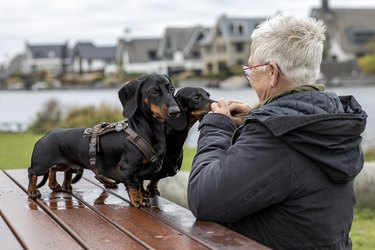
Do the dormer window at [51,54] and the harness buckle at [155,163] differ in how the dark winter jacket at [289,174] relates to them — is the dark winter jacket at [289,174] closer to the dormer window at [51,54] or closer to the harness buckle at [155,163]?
the harness buckle at [155,163]

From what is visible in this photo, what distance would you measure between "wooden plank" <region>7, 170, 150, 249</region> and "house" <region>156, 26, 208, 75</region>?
60.9m

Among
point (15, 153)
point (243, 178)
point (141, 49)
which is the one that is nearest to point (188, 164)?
point (15, 153)

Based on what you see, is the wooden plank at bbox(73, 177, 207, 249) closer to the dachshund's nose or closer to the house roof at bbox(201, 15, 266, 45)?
the dachshund's nose

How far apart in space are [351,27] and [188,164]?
5681cm

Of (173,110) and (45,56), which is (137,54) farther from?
(173,110)

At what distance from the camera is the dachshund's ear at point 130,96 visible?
3.19m

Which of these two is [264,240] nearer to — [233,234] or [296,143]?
[233,234]

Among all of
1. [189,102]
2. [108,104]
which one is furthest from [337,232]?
[108,104]

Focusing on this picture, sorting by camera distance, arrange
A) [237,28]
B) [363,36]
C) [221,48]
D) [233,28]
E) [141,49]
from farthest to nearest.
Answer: [141,49] → [363,36] → [221,48] → [233,28] → [237,28]

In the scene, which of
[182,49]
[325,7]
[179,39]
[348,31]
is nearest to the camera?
[325,7]

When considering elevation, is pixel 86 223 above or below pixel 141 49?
above

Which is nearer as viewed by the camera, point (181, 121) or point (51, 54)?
point (181, 121)

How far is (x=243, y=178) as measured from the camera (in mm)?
2533

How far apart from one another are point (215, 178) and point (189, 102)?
2.41 ft
